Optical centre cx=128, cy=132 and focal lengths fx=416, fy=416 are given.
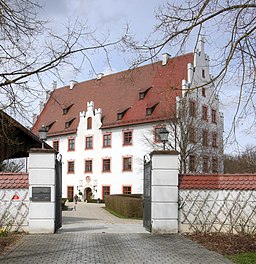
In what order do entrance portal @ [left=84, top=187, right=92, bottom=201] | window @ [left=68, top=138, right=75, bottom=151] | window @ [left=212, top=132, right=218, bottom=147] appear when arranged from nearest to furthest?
window @ [left=212, top=132, right=218, bottom=147] → entrance portal @ [left=84, top=187, right=92, bottom=201] → window @ [left=68, top=138, right=75, bottom=151]

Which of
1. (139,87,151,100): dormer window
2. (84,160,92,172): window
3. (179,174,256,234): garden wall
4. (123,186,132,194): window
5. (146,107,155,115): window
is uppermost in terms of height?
(139,87,151,100): dormer window

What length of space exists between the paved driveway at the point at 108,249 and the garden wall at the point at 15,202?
87 cm

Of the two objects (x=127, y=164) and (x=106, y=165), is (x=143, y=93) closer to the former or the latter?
(x=127, y=164)

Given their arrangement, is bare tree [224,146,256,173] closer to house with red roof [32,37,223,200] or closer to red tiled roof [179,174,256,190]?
red tiled roof [179,174,256,190]

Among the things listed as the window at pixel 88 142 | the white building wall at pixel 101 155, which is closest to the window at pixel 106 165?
the white building wall at pixel 101 155

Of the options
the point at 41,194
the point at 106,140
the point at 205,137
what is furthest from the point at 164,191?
the point at 106,140

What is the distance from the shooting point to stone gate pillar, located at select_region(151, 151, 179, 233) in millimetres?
12438

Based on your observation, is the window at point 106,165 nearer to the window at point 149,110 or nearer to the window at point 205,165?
the window at point 149,110

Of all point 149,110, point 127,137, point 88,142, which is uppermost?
point 149,110

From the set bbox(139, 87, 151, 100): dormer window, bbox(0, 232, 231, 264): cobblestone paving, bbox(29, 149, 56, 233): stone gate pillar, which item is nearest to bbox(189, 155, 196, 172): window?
bbox(139, 87, 151, 100): dormer window

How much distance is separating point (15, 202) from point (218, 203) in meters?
6.10

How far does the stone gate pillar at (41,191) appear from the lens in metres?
12.2

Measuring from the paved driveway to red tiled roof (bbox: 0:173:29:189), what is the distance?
1.59 meters

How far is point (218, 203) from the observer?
12.7m
